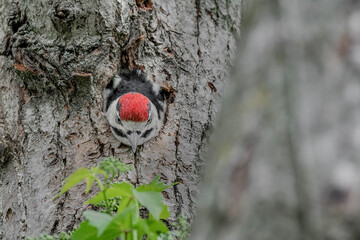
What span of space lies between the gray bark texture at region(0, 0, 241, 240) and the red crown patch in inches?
Answer: 16.7

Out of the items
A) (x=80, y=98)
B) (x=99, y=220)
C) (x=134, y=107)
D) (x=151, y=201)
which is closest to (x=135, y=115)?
(x=134, y=107)

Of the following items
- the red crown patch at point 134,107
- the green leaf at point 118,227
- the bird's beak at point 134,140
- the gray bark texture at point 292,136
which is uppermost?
the gray bark texture at point 292,136

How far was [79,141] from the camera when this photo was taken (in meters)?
2.86

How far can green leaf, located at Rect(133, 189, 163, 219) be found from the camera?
136 cm

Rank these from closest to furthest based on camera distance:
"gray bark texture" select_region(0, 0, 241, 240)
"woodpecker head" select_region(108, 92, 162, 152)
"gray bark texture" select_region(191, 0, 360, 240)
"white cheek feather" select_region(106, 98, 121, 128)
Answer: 1. "gray bark texture" select_region(191, 0, 360, 240)
2. "gray bark texture" select_region(0, 0, 241, 240)
3. "white cheek feather" select_region(106, 98, 121, 128)
4. "woodpecker head" select_region(108, 92, 162, 152)

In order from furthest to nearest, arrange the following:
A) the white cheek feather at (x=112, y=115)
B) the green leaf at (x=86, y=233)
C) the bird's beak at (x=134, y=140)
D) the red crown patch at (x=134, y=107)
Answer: the red crown patch at (x=134, y=107), the white cheek feather at (x=112, y=115), the bird's beak at (x=134, y=140), the green leaf at (x=86, y=233)

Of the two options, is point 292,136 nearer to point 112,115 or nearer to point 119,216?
point 119,216

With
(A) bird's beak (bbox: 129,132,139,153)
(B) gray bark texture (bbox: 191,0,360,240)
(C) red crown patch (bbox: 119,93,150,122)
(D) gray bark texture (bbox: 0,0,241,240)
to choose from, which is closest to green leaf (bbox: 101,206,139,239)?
(B) gray bark texture (bbox: 191,0,360,240)

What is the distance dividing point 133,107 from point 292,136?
2.72 meters

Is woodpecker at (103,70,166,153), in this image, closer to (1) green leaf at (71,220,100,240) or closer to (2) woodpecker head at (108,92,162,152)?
(2) woodpecker head at (108,92,162,152)

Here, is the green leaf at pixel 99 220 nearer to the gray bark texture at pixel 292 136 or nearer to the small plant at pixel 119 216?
the small plant at pixel 119 216

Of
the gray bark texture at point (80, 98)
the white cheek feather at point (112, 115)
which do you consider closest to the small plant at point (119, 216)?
the gray bark texture at point (80, 98)

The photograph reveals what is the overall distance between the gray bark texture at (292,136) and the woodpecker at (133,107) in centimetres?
201

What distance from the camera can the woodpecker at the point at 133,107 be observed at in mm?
3115
